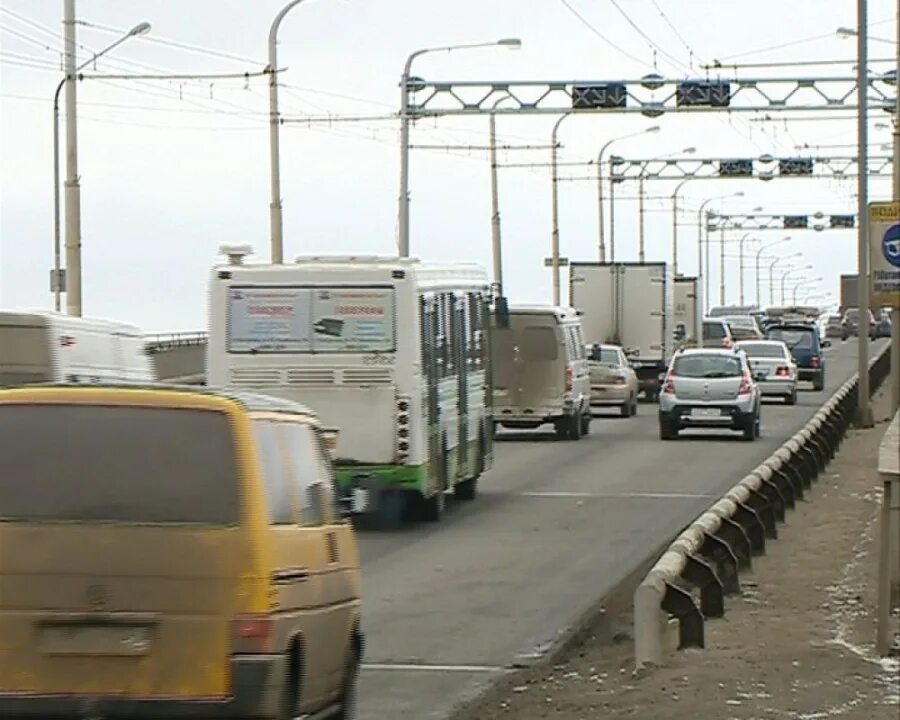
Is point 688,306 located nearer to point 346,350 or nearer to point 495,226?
point 495,226

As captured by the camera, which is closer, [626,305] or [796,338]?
[626,305]

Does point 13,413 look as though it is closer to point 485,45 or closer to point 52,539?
point 52,539

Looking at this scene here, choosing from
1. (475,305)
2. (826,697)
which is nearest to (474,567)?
(475,305)

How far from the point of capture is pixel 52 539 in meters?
9.47

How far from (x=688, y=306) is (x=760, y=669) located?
58069 millimetres

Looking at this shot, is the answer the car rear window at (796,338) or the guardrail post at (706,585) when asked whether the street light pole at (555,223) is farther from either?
the guardrail post at (706,585)

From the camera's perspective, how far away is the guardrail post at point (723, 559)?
16.5 meters

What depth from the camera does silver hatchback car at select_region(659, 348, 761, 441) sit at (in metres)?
40.7

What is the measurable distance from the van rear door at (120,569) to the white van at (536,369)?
3058 centimetres

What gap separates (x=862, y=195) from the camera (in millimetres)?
41156

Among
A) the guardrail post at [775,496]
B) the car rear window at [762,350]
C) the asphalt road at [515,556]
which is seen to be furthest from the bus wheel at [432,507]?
the car rear window at [762,350]

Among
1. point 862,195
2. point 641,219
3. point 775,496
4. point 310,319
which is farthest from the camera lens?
point 641,219

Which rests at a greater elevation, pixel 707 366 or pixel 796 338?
pixel 707 366

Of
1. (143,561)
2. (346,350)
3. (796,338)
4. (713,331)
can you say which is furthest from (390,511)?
(713,331)
